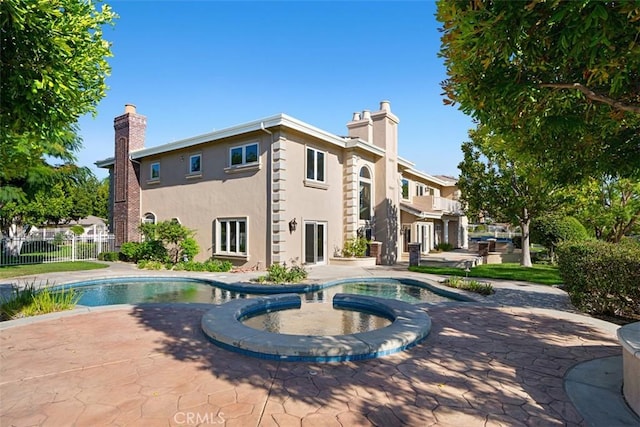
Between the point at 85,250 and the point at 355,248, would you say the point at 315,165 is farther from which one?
the point at 85,250

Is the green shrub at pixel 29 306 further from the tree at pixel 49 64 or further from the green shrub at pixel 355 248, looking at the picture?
the green shrub at pixel 355 248

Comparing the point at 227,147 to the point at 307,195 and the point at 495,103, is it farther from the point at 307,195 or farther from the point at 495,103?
the point at 495,103

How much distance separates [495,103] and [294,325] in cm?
621

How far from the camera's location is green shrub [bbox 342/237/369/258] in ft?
65.1

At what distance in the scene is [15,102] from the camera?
5598 millimetres

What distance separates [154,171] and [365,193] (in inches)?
544

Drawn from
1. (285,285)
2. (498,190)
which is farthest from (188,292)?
(498,190)

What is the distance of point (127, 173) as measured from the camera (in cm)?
2297

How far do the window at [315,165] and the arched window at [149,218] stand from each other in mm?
11412

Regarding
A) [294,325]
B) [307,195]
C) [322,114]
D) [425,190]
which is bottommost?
[294,325]

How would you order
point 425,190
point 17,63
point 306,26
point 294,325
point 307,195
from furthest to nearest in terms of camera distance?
1. point 425,190
2. point 307,195
3. point 306,26
4. point 294,325
5. point 17,63

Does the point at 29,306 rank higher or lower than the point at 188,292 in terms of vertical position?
higher

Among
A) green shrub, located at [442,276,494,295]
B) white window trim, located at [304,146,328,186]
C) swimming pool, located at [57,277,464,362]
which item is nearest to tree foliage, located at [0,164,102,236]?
swimming pool, located at [57,277,464,362]

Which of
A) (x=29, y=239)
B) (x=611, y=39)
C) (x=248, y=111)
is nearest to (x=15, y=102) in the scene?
(x=611, y=39)
